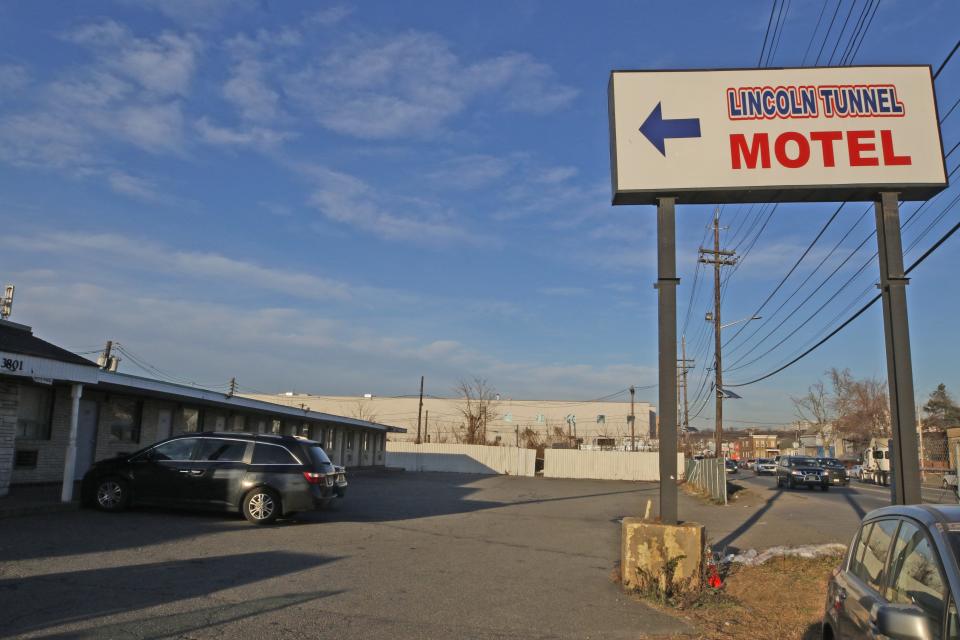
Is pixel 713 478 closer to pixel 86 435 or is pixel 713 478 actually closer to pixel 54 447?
pixel 86 435

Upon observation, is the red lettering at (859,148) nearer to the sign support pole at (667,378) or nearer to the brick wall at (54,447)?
the sign support pole at (667,378)

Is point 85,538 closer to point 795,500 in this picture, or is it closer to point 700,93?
point 700,93

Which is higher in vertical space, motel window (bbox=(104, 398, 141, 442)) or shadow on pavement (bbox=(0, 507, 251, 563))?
motel window (bbox=(104, 398, 141, 442))

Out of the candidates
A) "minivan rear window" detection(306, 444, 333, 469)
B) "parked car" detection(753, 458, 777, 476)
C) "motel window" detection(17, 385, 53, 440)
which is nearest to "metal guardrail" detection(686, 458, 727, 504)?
"minivan rear window" detection(306, 444, 333, 469)

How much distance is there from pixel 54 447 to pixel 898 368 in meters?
18.5

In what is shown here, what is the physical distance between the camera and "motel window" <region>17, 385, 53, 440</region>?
1731cm

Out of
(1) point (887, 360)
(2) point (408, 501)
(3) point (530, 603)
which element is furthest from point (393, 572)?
(2) point (408, 501)

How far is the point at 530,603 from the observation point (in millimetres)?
8672

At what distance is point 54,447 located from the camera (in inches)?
719

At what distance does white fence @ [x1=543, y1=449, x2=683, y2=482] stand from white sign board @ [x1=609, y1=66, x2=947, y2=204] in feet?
132

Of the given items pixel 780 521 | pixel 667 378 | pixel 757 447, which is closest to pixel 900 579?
pixel 667 378

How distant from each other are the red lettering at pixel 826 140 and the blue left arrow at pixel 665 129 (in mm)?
1770

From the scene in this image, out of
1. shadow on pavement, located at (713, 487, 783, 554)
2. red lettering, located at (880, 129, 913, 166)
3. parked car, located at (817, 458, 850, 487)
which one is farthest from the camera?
parked car, located at (817, 458, 850, 487)

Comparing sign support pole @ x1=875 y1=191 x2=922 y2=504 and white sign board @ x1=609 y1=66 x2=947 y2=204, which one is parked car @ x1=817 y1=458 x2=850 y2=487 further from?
white sign board @ x1=609 y1=66 x2=947 y2=204
